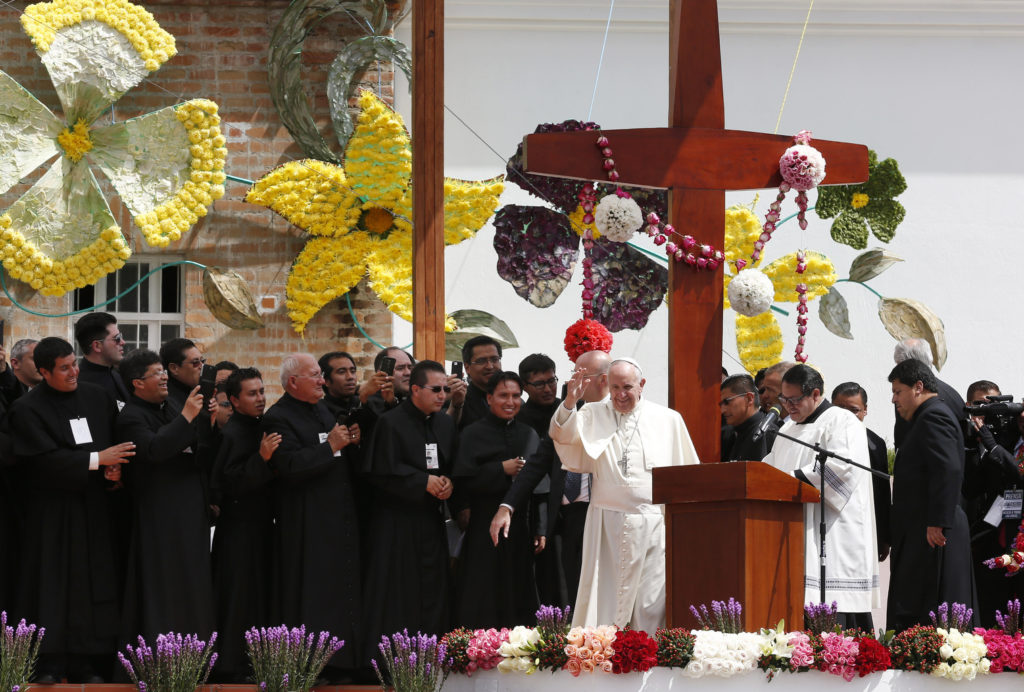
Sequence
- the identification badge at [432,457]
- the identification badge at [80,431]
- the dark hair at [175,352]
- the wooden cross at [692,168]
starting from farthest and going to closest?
the dark hair at [175,352]
the identification badge at [432,457]
the identification badge at [80,431]
the wooden cross at [692,168]

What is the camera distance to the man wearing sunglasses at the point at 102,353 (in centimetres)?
857

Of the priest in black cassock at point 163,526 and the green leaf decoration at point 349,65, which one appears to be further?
the green leaf decoration at point 349,65

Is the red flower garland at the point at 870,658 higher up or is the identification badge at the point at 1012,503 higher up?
the identification badge at the point at 1012,503

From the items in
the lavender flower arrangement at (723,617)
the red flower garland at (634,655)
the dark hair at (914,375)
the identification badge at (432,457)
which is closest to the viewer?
the red flower garland at (634,655)

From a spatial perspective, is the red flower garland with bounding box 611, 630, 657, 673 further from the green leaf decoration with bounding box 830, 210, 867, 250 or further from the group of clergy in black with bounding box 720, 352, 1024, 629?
the green leaf decoration with bounding box 830, 210, 867, 250

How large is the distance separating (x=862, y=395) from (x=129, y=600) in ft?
14.6

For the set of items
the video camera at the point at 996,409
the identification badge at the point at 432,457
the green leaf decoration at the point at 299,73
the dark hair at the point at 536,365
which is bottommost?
the identification badge at the point at 432,457

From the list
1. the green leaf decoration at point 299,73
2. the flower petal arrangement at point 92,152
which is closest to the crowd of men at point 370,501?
the flower petal arrangement at point 92,152

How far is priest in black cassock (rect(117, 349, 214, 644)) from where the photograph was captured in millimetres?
7766

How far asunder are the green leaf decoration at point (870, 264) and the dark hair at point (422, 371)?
602 centimetres

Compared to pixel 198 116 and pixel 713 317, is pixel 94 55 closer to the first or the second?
pixel 198 116

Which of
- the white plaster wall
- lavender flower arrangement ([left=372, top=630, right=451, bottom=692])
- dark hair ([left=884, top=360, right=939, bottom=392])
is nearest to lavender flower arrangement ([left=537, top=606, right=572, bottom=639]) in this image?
lavender flower arrangement ([left=372, top=630, right=451, bottom=692])

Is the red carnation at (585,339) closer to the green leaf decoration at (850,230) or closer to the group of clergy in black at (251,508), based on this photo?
the group of clergy in black at (251,508)

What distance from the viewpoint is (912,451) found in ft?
27.1
